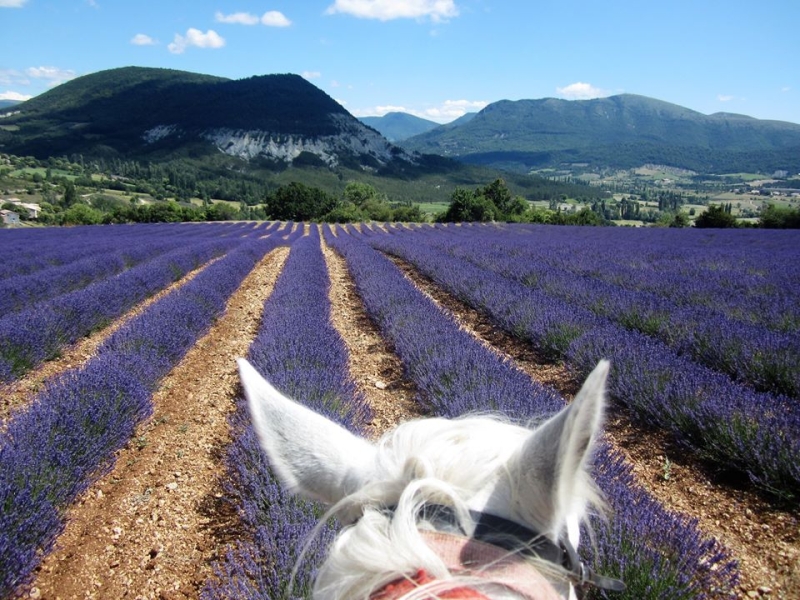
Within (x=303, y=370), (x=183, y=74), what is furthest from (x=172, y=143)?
(x=303, y=370)

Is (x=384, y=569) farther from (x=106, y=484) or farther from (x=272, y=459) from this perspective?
(x=106, y=484)

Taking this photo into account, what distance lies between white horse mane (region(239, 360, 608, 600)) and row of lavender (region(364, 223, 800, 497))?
2438 millimetres

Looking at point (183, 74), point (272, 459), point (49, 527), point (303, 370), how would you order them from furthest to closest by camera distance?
1. point (183, 74)
2. point (303, 370)
3. point (49, 527)
4. point (272, 459)

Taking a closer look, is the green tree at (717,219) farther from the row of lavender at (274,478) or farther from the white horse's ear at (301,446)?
the white horse's ear at (301,446)

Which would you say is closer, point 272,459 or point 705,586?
point 272,459

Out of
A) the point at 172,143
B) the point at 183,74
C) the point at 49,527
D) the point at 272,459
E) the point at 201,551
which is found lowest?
the point at 201,551

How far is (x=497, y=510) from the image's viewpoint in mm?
609

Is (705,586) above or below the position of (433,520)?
below

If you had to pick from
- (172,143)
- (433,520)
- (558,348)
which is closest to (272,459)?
(433,520)

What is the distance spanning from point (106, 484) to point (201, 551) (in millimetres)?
964

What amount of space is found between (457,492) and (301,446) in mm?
335

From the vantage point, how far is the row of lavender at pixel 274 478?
165 centimetres

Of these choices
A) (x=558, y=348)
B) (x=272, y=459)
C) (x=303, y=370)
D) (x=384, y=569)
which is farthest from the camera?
(x=558, y=348)

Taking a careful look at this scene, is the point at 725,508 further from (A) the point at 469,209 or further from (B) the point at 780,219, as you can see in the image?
(A) the point at 469,209
